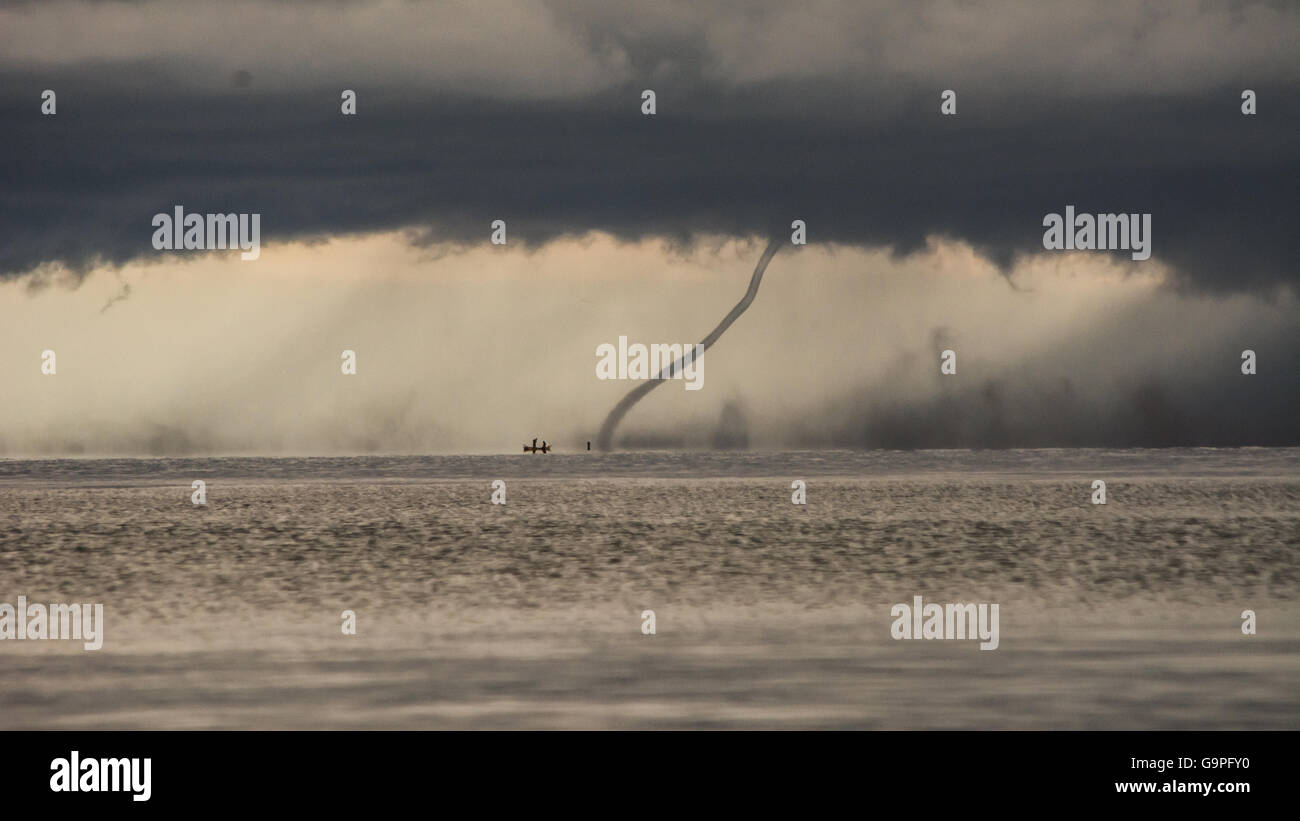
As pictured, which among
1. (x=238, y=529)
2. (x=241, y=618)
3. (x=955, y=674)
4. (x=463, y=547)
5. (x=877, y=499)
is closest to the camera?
(x=955, y=674)

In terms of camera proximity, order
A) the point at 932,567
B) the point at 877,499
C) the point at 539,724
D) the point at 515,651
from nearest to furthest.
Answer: the point at 539,724 → the point at 515,651 → the point at 932,567 → the point at 877,499

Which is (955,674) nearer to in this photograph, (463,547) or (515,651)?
(515,651)

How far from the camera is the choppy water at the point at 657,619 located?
21.2 meters

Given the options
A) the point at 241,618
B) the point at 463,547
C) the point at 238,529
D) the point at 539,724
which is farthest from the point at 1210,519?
the point at 539,724

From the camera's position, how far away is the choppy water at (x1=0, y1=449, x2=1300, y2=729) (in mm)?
21234

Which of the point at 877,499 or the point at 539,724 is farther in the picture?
the point at 877,499

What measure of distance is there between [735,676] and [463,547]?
31.2m

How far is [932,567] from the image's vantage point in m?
45.5

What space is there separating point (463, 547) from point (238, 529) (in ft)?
48.8

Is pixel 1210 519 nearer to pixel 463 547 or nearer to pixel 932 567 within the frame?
pixel 932 567

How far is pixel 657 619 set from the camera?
3241 centimetres
